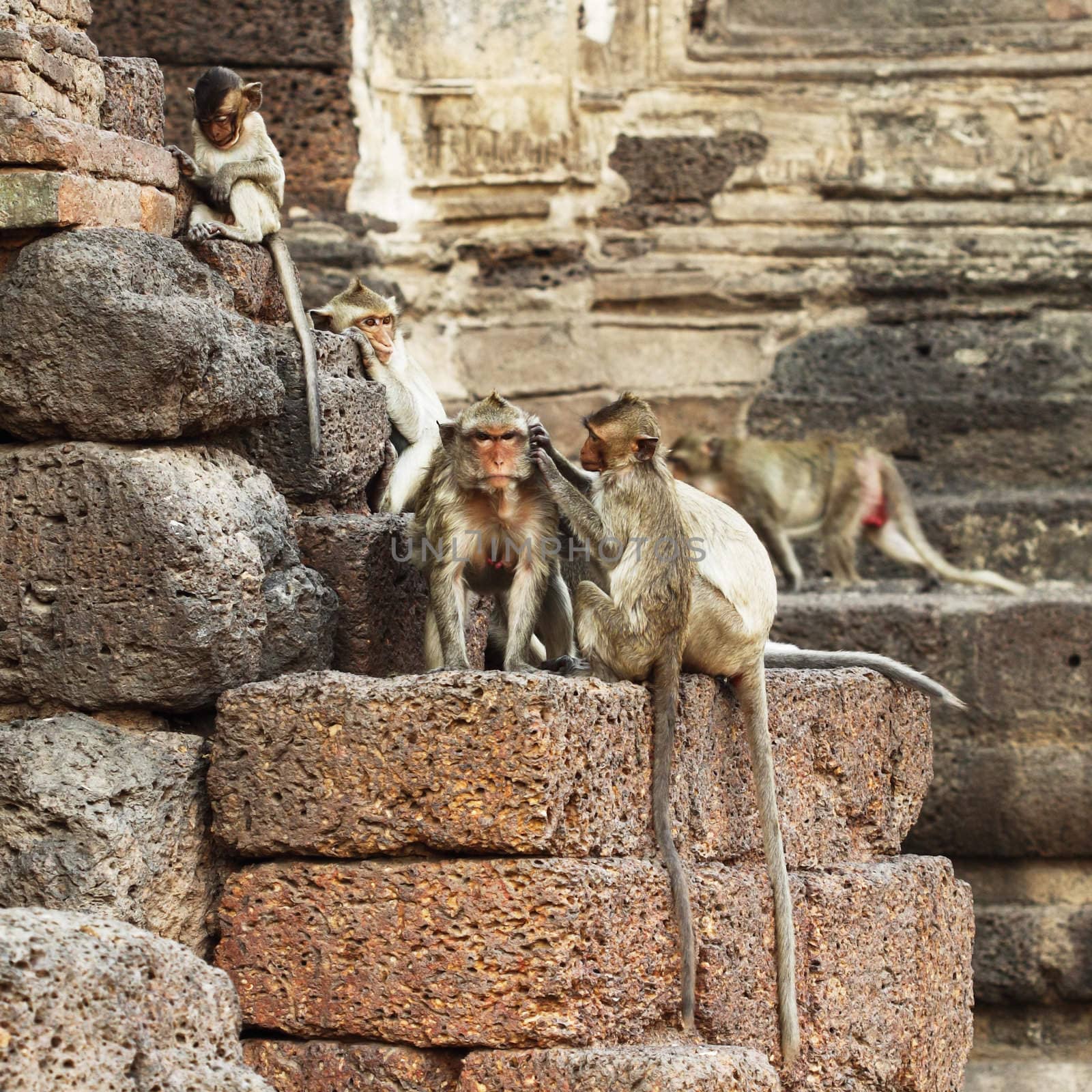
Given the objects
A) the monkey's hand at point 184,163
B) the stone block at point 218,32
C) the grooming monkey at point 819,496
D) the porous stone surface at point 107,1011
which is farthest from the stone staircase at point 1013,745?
the porous stone surface at point 107,1011

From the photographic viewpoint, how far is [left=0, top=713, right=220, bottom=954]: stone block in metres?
5.32

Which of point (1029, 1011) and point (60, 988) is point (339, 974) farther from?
point (1029, 1011)

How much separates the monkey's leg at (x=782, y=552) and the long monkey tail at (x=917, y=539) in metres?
0.61

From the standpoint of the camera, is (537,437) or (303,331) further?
(303,331)

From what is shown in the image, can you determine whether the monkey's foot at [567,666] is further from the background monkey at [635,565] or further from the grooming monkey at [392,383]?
the grooming monkey at [392,383]

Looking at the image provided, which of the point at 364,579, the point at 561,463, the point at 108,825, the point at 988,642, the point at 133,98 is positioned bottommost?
the point at 988,642

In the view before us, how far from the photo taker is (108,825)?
17.7 ft

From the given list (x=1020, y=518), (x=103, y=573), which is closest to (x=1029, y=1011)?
(x=1020, y=518)

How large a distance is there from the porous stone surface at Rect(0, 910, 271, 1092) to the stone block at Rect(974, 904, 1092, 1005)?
21.1 feet

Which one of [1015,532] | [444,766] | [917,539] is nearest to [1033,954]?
[917,539]

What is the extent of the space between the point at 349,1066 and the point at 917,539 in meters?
6.60

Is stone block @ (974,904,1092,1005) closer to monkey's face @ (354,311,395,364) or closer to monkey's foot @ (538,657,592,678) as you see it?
monkey's foot @ (538,657,592,678)

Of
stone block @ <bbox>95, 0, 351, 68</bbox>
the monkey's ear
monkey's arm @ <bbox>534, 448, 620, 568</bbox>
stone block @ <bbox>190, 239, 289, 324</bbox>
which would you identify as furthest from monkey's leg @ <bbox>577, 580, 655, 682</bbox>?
stone block @ <bbox>95, 0, 351, 68</bbox>

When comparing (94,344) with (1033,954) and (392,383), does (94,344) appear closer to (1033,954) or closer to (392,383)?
(392,383)
